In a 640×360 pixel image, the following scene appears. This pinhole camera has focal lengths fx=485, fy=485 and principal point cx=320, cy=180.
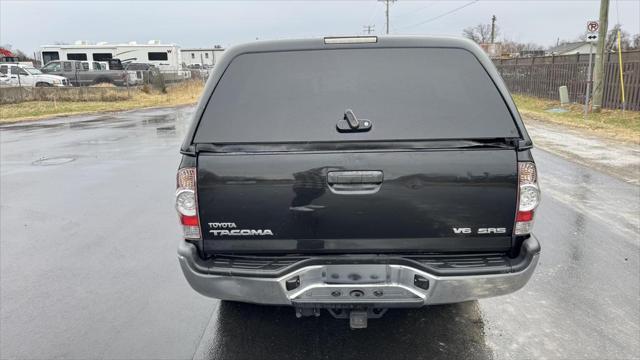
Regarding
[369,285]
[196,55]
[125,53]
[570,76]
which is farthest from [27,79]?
[196,55]

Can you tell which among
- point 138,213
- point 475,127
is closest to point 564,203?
point 475,127

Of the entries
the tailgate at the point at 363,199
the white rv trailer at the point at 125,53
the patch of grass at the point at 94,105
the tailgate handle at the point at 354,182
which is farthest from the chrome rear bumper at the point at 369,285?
the white rv trailer at the point at 125,53

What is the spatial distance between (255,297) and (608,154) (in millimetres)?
10279

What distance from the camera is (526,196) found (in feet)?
8.87

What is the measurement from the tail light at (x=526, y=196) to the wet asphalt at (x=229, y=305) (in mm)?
923

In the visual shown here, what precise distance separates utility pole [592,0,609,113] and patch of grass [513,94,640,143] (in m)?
0.46

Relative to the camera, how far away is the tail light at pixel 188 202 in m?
2.71

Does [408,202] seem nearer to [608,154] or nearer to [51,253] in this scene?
[51,253]

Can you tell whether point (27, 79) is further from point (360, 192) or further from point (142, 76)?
point (360, 192)

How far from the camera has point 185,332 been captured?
344cm

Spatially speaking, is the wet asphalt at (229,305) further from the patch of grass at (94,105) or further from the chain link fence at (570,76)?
the patch of grass at (94,105)

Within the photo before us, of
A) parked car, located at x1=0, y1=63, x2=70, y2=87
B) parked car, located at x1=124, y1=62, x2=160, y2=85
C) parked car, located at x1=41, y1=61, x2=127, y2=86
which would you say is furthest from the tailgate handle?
parked car, located at x1=41, y1=61, x2=127, y2=86

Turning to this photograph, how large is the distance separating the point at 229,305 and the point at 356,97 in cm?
197

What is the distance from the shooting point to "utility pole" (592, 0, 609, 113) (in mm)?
17047
